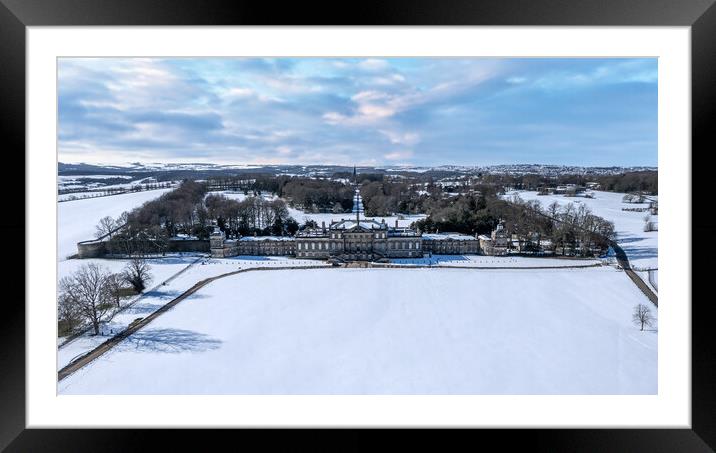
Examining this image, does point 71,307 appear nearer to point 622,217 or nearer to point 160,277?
point 160,277

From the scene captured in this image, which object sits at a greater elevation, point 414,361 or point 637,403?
point 637,403

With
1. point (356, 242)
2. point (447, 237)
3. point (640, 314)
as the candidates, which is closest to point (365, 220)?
point (356, 242)

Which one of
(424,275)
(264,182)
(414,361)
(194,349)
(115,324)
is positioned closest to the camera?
(414,361)
